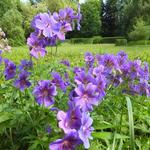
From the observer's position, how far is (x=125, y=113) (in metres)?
2.56

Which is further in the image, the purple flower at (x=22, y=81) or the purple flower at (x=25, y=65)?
the purple flower at (x=25, y=65)

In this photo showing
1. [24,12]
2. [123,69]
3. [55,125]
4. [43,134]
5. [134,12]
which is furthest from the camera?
[24,12]

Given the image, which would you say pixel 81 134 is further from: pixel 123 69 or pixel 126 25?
pixel 126 25

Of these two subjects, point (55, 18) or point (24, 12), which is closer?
point (55, 18)

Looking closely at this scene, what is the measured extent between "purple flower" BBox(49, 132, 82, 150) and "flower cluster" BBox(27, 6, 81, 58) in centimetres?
59

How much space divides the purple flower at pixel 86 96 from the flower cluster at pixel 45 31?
346mm

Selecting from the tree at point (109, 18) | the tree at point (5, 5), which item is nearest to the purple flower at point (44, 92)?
the tree at point (5, 5)

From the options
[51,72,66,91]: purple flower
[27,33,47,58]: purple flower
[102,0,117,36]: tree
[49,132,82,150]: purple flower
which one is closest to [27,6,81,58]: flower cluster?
[27,33,47,58]: purple flower

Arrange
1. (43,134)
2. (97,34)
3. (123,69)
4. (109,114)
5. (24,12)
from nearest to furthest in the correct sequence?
(43,134)
(123,69)
(109,114)
(24,12)
(97,34)

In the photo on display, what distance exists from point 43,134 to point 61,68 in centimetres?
81

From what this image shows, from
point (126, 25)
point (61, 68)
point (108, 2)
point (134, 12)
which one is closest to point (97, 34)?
point (108, 2)

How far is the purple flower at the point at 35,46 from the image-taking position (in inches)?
76.8

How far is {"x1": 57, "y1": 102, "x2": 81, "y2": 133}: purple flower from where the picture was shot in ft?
4.92

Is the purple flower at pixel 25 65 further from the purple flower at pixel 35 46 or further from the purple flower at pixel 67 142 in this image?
the purple flower at pixel 67 142
